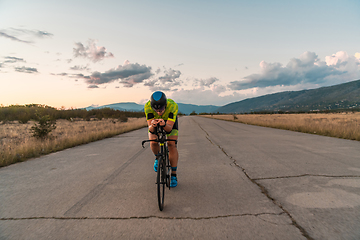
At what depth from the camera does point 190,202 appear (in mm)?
3457

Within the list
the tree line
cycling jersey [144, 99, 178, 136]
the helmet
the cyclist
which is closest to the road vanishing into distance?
the cyclist

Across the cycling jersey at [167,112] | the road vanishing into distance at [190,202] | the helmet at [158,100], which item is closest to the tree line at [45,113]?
the road vanishing into distance at [190,202]

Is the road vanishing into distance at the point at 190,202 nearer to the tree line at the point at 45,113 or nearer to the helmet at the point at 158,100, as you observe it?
the helmet at the point at 158,100

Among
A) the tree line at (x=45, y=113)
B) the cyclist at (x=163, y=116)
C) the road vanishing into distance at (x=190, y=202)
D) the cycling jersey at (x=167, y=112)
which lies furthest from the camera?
the tree line at (x=45, y=113)

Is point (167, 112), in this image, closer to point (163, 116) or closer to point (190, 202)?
point (163, 116)

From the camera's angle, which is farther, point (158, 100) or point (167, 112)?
point (167, 112)

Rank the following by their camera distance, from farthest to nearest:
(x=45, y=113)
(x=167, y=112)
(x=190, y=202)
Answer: (x=45, y=113) → (x=167, y=112) → (x=190, y=202)

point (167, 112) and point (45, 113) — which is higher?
point (45, 113)

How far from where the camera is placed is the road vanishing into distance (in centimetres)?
257

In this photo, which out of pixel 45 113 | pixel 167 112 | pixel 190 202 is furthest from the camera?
pixel 45 113

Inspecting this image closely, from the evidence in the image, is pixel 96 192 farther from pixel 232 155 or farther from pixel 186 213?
pixel 232 155

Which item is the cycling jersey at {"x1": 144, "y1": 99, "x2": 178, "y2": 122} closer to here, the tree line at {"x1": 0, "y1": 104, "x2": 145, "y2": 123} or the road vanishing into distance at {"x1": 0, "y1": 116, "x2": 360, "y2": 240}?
the road vanishing into distance at {"x1": 0, "y1": 116, "x2": 360, "y2": 240}

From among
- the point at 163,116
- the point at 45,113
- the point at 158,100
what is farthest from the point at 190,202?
the point at 45,113

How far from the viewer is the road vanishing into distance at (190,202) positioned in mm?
2572
